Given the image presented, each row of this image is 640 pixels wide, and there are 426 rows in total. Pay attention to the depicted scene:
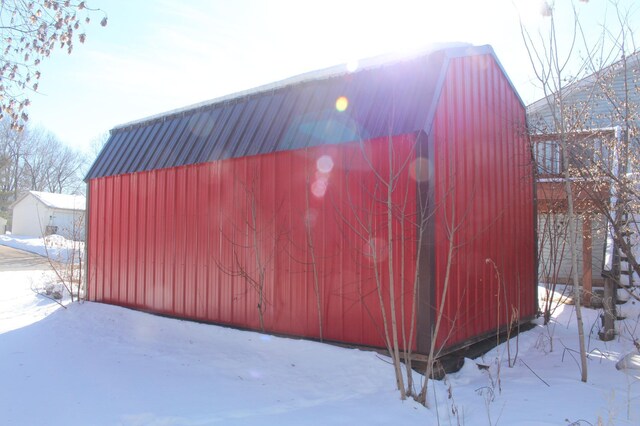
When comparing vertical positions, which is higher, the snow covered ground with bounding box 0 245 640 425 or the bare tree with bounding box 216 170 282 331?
the bare tree with bounding box 216 170 282 331

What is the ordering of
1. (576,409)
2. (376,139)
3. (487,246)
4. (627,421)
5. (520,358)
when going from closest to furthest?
(627,421), (576,409), (376,139), (520,358), (487,246)

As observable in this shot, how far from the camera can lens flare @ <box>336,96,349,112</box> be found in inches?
245

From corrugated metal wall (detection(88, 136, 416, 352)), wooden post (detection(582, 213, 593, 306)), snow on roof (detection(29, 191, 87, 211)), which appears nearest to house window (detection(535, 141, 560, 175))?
wooden post (detection(582, 213, 593, 306))

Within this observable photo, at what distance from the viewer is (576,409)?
4.17 m

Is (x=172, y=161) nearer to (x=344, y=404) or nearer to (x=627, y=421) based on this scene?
(x=344, y=404)

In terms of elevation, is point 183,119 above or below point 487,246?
above

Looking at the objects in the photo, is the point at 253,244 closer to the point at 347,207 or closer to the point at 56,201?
the point at 347,207

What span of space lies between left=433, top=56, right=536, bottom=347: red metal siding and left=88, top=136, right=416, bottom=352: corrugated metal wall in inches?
23.1

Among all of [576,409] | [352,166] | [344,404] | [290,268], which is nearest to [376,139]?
[352,166]

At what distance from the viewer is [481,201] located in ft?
21.8

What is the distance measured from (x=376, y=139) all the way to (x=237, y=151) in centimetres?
250

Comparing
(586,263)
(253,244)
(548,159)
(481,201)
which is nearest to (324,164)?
(253,244)

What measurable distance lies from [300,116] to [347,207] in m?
1.69

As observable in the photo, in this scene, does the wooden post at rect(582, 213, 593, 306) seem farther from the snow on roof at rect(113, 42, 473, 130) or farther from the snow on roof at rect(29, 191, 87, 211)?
the snow on roof at rect(29, 191, 87, 211)
